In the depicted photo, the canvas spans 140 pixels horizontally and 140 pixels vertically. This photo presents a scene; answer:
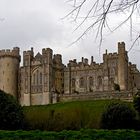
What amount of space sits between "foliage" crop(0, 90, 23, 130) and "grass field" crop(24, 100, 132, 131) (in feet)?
11.5

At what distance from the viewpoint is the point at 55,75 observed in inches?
2916

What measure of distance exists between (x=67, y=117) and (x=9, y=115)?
13059 mm

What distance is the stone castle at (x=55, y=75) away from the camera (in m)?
69.9

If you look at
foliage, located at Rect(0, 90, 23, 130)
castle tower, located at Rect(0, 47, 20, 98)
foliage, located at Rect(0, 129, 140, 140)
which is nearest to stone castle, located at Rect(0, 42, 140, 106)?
castle tower, located at Rect(0, 47, 20, 98)

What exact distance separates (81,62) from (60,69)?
378cm

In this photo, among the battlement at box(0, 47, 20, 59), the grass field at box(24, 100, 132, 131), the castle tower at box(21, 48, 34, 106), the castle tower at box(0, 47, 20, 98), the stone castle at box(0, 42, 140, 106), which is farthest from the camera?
the battlement at box(0, 47, 20, 59)

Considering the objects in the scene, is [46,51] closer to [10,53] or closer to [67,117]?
[10,53]

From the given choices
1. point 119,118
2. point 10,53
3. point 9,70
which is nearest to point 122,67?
point 9,70

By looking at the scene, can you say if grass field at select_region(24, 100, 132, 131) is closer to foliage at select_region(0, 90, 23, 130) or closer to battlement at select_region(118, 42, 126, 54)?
foliage at select_region(0, 90, 23, 130)

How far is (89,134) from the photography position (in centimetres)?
1881

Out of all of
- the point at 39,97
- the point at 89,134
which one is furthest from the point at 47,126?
the point at 39,97

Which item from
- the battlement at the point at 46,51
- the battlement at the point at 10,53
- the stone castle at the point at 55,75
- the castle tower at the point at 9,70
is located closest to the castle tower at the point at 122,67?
the stone castle at the point at 55,75

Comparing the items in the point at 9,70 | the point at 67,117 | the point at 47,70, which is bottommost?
the point at 67,117

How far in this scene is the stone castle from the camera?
2753 inches
